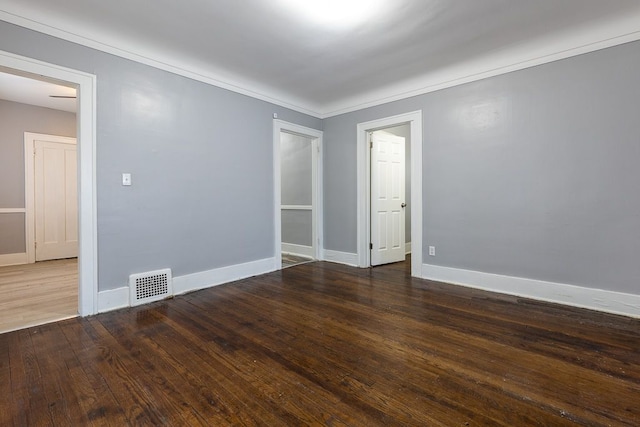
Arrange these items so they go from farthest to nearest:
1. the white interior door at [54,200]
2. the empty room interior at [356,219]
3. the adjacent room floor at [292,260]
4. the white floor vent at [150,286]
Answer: the white interior door at [54,200] < the adjacent room floor at [292,260] < the white floor vent at [150,286] < the empty room interior at [356,219]

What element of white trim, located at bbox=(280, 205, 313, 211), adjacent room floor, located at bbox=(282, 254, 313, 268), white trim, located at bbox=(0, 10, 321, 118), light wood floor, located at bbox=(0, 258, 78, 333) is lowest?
light wood floor, located at bbox=(0, 258, 78, 333)

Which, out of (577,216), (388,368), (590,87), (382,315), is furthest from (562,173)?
(388,368)

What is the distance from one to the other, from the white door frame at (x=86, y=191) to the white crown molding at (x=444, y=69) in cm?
41

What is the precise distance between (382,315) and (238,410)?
1539mm

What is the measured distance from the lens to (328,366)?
1.82 m

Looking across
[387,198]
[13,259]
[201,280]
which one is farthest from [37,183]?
[387,198]

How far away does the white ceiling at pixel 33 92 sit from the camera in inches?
155

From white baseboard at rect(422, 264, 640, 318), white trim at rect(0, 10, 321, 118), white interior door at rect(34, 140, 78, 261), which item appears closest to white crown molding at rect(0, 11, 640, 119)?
white trim at rect(0, 10, 321, 118)

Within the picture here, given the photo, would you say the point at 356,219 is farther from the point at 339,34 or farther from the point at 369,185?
the point at 339,34

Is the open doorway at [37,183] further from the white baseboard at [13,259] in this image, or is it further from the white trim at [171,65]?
the white trim at [171,65]

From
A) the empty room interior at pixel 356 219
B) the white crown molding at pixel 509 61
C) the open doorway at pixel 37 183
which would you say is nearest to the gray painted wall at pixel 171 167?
the empty room interior at pixel 356 219

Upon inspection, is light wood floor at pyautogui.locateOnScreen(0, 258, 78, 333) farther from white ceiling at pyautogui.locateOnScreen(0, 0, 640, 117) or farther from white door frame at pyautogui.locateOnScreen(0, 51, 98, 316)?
white ceiling at pyautogui.locateOnScreen(0, 0, 640, 117)

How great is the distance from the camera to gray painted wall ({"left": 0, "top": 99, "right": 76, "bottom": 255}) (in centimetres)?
463

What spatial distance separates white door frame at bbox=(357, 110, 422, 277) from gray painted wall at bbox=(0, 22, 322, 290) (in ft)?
4.49
